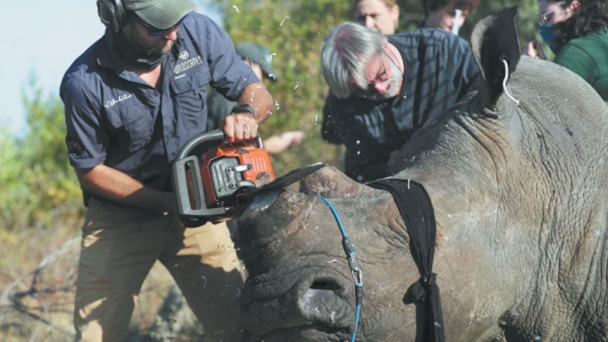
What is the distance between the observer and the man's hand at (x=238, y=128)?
3.66 metres

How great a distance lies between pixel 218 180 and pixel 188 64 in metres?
1.19

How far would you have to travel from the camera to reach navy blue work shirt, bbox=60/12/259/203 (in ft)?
13.4

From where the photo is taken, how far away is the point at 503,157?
3.22m

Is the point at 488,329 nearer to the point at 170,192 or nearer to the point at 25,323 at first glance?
the point at 170,192

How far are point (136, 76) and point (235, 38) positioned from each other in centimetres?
756

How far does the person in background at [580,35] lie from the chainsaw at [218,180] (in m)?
1.81

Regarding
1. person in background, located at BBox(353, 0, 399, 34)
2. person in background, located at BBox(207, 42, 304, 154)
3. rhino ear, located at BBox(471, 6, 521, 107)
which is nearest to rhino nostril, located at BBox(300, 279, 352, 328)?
rhino ear, located at BBox(471, 6, 521, 107)

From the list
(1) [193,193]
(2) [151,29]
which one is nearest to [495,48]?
(1) [193,193]

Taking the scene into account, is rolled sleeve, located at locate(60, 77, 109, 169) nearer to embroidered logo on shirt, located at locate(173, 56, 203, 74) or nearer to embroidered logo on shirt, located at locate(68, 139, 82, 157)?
embroidered logo on shirt, located at locate(68, 139, 82, 157)

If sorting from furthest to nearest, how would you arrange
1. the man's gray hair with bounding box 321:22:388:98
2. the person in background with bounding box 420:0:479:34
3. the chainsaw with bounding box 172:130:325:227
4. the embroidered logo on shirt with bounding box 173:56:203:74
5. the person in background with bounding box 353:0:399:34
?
the person in background with bounding box 420:0:479:34
the person in background with bounding box 353:0:399:34
the man's gray hair with bounding box 321:22:388:98
the embroidered logo on shirt with bounding box 173:56:203:74
the chainsaw with bounding box 172:130:325:227

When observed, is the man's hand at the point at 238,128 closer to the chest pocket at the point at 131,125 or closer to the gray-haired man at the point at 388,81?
the chest pocket at the point at 131,125

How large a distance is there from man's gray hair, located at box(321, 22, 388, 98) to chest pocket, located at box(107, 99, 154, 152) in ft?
3.70

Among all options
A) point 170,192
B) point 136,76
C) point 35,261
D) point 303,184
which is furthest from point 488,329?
point 35,261

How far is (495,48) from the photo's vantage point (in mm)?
3133
